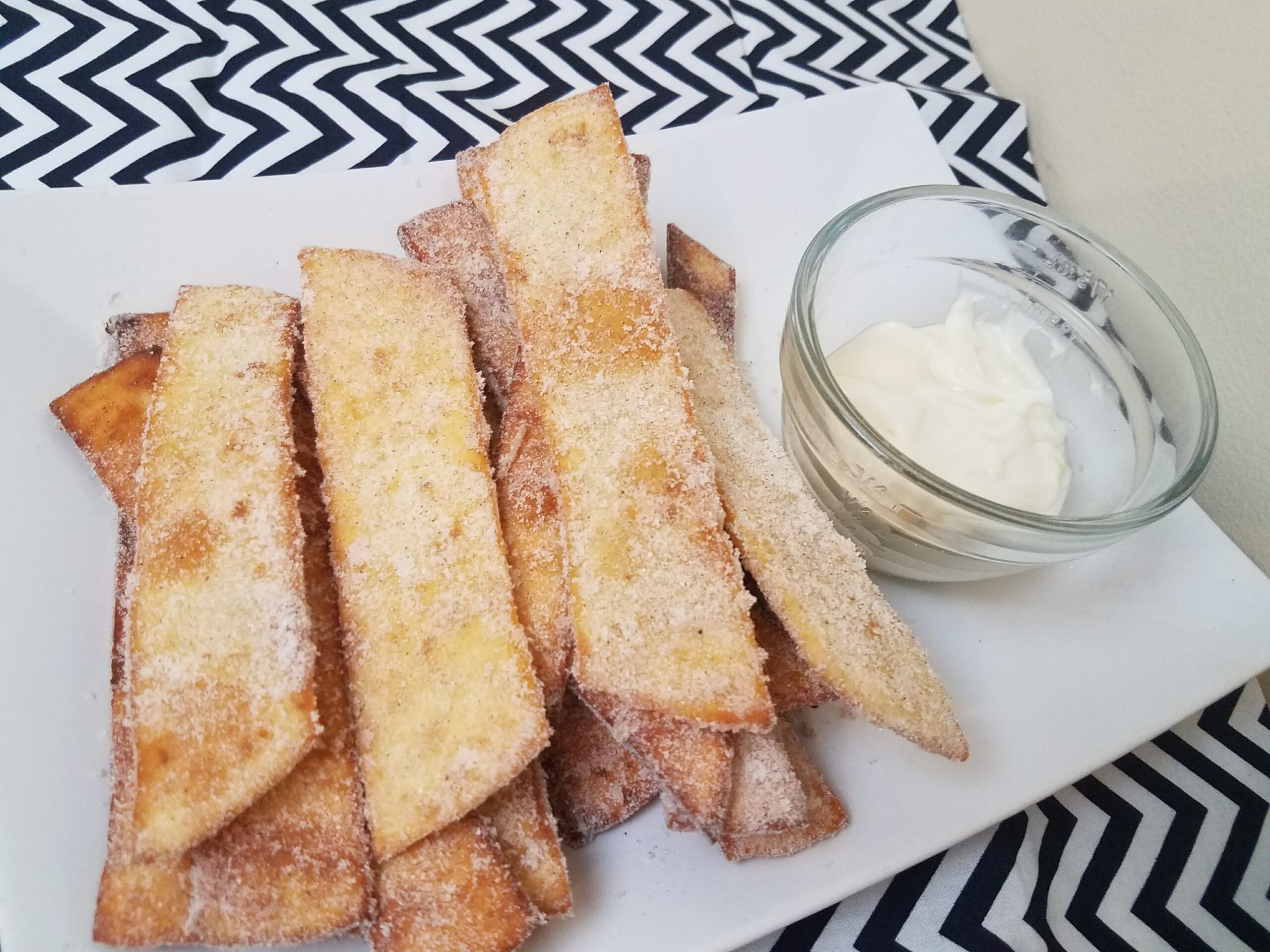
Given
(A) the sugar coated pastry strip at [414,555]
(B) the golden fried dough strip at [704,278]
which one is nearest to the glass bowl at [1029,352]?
(B) the golden fried dough strip at [704,278]

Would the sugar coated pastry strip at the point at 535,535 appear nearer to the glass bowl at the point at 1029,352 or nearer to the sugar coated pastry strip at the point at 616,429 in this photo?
the sugar coated pastry strip at the point at 616,429

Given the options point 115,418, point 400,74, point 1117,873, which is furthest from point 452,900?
point 400,74

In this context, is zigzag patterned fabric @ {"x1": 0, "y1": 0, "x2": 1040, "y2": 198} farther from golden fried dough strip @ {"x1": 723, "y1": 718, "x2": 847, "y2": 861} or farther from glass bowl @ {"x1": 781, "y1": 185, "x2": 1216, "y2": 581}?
golden fried dough strip @ {"x1": 723, "y1": 718, "x2": 847, "y2": 861}

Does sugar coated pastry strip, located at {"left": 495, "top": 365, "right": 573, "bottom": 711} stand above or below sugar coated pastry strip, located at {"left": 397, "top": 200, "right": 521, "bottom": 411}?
below

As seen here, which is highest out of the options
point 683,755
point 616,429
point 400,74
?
point 400,74

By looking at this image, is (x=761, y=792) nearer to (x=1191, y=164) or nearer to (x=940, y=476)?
(x=940, y=476)

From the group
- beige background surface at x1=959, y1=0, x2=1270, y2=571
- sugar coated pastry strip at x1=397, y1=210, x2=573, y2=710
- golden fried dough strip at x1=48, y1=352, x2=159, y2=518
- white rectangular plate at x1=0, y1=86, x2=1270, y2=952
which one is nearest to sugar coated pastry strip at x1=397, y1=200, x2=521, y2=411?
sugar coated pastry strip at x1=397, y1=210, x2=573, y2=710
